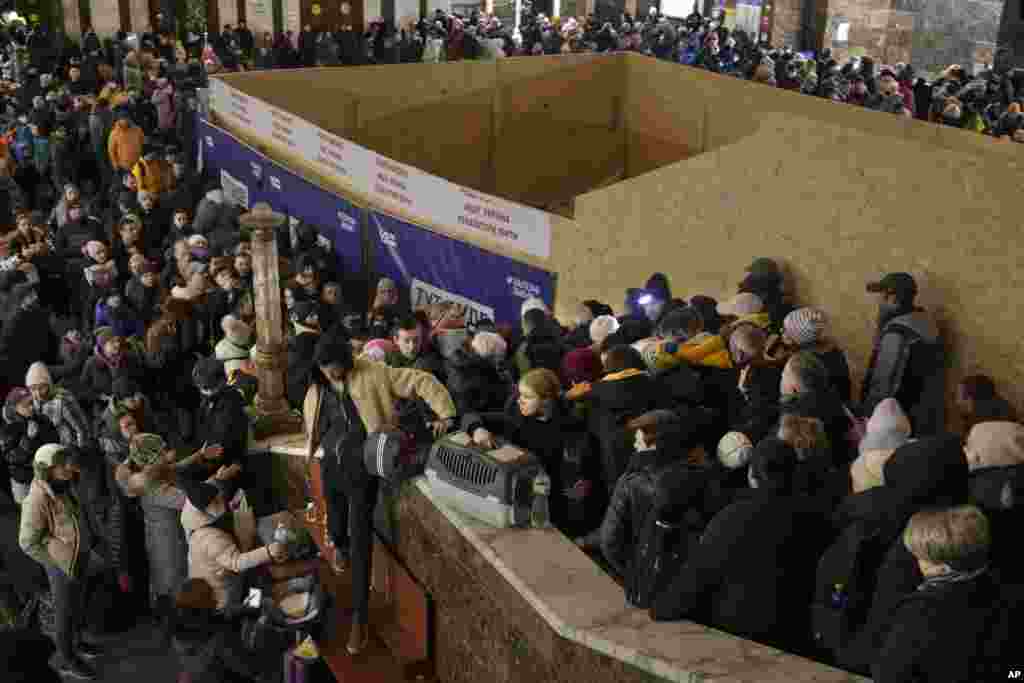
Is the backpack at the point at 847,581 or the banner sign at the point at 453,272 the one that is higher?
the backpack at the point at 847,581

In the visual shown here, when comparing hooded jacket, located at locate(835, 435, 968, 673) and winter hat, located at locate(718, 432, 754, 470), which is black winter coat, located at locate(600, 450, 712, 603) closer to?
winter hat, located at locate(718, 432, 754, 470)

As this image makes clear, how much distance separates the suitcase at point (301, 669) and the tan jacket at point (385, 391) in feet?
3.64

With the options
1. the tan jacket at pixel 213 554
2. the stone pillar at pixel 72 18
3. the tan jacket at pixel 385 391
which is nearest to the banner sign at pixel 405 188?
the tan jacket at pixel 385 391

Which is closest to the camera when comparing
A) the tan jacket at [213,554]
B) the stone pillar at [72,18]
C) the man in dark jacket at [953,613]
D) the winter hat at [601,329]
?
the man in dark jacket at [953,613]

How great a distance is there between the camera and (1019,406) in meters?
6.94

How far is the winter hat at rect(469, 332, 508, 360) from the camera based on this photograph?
6.36 meters

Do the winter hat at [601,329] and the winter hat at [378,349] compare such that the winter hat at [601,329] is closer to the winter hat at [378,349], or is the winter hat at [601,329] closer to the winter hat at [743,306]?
the winter hat at [743,306]

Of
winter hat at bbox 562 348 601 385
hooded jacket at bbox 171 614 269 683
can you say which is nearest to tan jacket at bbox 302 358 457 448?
winter hat at bbox 562 348 601 385

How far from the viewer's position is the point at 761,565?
12.9ft

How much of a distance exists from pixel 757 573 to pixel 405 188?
26.6 feet

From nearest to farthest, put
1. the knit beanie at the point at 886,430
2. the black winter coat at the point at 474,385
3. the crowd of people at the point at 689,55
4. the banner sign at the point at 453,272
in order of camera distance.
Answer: the knit beanie at the point at 886,430
the black winter coat at the point at 474,385
the banner sign at the point at 453,272
the crowd of people at the point at 689,55

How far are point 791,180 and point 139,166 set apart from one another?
7633 mm

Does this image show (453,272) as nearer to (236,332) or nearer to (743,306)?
(236,332)

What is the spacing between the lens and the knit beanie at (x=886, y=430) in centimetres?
458
